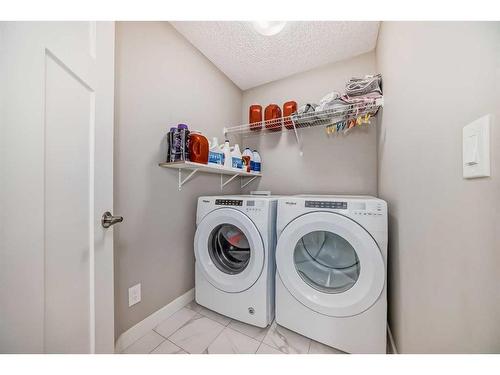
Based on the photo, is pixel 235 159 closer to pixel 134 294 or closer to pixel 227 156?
pixel 227 156

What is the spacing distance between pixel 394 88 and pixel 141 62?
1.56 meters

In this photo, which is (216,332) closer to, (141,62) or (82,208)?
(82,208)

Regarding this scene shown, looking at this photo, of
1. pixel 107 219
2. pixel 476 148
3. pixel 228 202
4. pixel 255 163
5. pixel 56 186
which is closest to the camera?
pixel 476 148

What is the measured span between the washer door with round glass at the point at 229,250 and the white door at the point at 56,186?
2.04 ft

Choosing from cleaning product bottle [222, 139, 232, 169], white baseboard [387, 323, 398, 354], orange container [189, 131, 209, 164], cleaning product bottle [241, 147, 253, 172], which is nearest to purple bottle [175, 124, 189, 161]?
orange container [189, 131, 209, 164]

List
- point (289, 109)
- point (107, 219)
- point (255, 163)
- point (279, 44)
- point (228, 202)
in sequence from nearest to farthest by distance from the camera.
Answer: point (107, 219) → point (228, 202) → point (279, 44) → point (289, 109) → point (255, 163)

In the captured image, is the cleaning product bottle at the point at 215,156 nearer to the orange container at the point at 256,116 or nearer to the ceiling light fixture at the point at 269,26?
the orange container at the point at 256,116

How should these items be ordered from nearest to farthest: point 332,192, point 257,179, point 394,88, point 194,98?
point 394,88 → point 194,98 → point 332,192 → point 257,179

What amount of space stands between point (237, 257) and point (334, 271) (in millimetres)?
694

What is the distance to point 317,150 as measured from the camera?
5.94 ft

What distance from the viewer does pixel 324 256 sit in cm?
120

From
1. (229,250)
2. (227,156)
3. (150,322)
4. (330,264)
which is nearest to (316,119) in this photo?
(227,156)

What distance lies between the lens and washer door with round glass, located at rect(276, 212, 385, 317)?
0.94 meters

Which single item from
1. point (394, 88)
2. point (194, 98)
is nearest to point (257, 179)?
point (194, 98)
